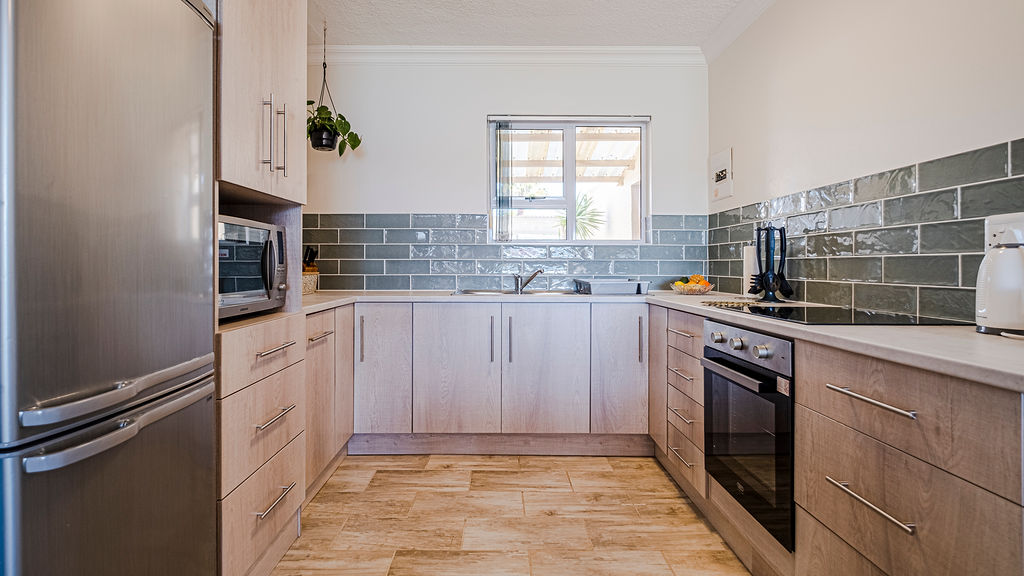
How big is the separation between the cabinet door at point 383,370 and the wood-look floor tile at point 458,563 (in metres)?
0.95

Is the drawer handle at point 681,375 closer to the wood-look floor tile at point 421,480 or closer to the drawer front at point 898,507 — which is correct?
the drawer front at point 898,507

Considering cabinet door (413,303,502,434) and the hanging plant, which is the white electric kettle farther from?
the hanging plant

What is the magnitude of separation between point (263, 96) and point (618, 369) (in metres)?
2.07

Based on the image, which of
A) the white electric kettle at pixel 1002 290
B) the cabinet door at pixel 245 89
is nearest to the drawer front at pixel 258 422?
the cabinet door at pixel 245 89

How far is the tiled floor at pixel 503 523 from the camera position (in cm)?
169

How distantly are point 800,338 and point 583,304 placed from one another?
1.39 m

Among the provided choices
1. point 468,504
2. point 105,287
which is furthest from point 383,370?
point 105,287

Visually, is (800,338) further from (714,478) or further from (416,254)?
(416,254)

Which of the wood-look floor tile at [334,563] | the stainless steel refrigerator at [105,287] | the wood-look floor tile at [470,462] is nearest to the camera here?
the stainless steel refrigerator at [105,287]

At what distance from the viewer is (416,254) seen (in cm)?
320

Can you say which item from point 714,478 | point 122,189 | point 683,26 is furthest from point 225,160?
point 683,26

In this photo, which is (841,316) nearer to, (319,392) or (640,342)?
(640,342)

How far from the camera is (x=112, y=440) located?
2.89ft

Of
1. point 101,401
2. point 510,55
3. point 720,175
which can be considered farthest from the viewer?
point 510,55
